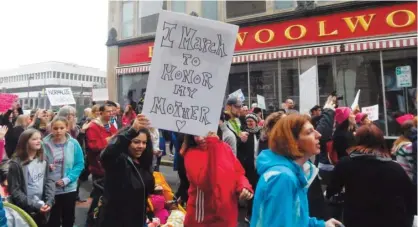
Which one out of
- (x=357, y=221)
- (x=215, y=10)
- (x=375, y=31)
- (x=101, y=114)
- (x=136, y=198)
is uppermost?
(x=215, y=10)

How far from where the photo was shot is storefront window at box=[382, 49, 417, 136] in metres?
10.4

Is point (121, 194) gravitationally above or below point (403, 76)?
below

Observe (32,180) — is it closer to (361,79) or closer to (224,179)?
(224,179)

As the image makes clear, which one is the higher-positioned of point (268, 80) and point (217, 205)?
point (268, 80)

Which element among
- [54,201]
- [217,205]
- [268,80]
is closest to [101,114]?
[54,201]

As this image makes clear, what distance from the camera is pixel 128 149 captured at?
297 cm

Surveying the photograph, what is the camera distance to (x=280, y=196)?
186cm

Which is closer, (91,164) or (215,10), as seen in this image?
(91,164)

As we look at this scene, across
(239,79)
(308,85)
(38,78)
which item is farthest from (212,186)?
(38,78)

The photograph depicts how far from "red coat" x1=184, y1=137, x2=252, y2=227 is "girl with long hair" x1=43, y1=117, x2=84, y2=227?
1657mm

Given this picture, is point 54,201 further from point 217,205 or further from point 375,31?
point 375,31

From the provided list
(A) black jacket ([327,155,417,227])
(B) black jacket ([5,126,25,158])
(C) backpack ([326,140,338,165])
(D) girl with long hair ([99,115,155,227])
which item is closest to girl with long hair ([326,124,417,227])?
(A) black jacket ([327,155,417,227])

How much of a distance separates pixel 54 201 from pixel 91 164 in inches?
43.3

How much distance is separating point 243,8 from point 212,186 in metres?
12.4
